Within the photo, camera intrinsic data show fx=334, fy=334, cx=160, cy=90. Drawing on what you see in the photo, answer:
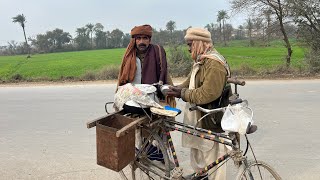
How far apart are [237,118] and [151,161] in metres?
1.12

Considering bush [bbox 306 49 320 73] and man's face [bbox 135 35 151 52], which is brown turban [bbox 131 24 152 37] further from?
bush [bbox 306 49 320 73]

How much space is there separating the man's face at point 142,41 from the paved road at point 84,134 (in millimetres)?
1566

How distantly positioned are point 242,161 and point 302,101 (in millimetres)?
5630

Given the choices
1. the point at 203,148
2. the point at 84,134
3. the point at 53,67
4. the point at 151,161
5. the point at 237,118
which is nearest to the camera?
the point at 237,118

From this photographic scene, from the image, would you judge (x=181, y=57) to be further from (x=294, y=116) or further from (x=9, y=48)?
(x=9, y=48)

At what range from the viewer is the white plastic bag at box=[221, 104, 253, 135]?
2.46m

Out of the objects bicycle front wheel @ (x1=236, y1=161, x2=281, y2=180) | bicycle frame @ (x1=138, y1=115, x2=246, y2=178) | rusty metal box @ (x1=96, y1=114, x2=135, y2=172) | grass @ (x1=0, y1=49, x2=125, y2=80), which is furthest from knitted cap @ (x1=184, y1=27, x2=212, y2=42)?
grass @ (x1=0, y1=49, x2=125, y2=80)

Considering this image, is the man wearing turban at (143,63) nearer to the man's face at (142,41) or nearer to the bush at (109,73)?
the man's face at (142,41)

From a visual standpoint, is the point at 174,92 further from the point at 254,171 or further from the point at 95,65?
the point at 95,65

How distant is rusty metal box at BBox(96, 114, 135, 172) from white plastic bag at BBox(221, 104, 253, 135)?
77cm

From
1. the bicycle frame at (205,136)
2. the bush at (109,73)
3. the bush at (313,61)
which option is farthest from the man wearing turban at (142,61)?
the bush at (109,73)

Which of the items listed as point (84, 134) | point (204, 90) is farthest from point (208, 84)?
point (84, 134)

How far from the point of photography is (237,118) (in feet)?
8.16

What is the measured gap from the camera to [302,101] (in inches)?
298
